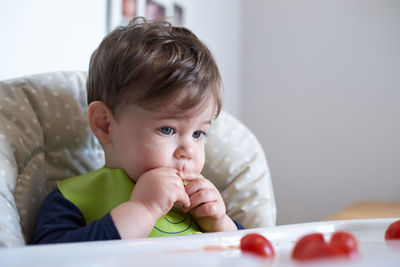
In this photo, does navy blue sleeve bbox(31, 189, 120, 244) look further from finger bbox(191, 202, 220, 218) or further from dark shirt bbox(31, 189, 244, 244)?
finger bbox(191, 202, 220, 218)

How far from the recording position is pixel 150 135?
72 cm

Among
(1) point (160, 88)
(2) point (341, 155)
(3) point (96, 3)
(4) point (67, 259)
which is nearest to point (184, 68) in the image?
(1) point (160, 88)

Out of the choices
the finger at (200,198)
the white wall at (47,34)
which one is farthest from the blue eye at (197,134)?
the white wall at (47,34)

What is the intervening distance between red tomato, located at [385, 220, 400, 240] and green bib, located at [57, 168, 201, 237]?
0.33m

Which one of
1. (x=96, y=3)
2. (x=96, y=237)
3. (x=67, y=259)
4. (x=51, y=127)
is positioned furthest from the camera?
(x=96, y=3)

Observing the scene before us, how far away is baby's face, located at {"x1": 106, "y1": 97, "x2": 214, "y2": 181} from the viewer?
0.72m

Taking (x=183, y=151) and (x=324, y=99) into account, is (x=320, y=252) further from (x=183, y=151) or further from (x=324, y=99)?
(x=324, y=99)

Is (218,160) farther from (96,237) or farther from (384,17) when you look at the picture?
(384,17)

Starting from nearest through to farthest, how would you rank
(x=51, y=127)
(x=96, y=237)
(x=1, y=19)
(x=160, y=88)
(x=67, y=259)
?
(x=67, y=259)
(x=96, y=237)
(x=160, y=88)
(x=51, y=127)
(x=1, y=19)

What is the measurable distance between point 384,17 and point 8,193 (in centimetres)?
188

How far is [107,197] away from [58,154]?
7.3 inches

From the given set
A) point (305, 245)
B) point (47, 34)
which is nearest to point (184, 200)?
point (305, 245)

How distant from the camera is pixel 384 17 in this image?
198 centimetres

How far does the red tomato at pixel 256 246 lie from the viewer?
0.44m
